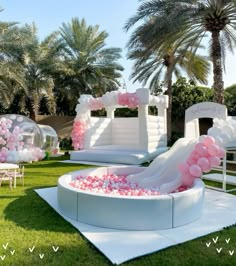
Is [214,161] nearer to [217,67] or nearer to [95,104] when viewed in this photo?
[217,67]

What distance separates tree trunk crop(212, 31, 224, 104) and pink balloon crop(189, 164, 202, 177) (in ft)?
28.5

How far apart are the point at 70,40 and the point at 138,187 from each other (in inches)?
625

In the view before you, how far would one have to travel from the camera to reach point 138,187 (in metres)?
6.41

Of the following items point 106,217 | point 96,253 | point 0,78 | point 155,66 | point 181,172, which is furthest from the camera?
point 155,66

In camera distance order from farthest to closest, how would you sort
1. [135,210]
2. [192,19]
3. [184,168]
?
[192,19] < [184,168] < [135,210]

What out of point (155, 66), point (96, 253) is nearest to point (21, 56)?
point (155, 66)

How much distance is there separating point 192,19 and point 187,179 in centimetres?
934

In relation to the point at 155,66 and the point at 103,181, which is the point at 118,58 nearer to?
the point at 155,66

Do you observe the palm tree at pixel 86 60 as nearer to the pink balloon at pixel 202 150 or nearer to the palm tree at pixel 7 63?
the palm tree at pixel 7 63

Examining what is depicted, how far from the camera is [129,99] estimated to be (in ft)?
39.8

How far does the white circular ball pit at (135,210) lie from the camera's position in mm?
4301

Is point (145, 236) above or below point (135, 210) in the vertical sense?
below

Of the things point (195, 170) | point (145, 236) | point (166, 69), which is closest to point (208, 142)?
point (195, 170)

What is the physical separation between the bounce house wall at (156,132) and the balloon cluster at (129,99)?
3.45 feet
